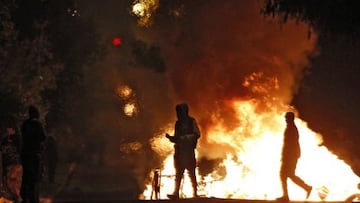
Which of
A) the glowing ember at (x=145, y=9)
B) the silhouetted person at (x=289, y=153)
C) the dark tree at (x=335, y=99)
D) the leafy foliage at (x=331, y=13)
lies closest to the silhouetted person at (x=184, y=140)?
the silhouetted person at (x=289, y=153)

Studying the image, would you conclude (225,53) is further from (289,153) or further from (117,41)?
(117,41)

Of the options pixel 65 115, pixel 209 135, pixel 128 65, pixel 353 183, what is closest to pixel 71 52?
pixel 65 115

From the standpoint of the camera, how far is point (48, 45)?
3262cm

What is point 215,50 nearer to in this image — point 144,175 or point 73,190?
point 73,190

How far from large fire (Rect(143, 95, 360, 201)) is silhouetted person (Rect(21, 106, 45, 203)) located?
23.5 ft

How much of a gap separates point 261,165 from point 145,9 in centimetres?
884

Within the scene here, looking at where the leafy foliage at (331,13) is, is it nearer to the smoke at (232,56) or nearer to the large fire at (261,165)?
the large fire at (261,165)

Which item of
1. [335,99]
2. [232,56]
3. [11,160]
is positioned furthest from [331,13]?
[335,99]

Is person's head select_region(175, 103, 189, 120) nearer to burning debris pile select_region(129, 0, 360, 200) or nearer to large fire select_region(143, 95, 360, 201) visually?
large fire select_region(143, 95, 360, 201)

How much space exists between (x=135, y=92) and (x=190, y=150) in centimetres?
2662

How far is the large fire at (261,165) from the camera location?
19484mm

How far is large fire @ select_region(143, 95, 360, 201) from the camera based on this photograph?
19.5 metres

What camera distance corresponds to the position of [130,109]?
4647 centimetres

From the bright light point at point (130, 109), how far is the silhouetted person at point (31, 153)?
31.4m
